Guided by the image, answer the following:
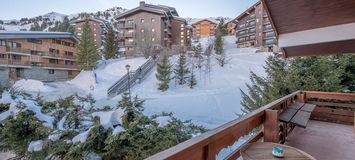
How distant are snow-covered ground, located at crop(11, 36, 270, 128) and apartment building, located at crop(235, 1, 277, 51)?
789 centimetres

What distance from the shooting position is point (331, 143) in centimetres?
382

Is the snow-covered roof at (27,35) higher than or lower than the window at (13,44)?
higher

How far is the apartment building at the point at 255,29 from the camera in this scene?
33.6 metres

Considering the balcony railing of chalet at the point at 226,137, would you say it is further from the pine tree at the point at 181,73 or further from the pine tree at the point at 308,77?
the pine tree at the point at 181,73

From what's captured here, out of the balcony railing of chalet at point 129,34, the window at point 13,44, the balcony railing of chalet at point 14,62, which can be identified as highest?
the balcony railing of chalet at point 129,34

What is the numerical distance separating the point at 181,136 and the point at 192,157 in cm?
399

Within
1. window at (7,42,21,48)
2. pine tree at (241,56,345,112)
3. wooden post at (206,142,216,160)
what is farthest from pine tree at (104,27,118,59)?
wooden post at (206,142,216,160)

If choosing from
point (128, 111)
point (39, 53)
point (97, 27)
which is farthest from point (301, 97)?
point (97, 27)

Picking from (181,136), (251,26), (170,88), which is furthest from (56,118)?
(251,26)

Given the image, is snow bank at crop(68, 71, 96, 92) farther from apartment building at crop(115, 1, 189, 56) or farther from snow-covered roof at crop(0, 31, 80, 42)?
apartment building at crop(115, 1, 189, 56)

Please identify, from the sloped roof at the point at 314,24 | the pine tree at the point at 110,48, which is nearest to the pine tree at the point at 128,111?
the sloped roof at the point at 314,24

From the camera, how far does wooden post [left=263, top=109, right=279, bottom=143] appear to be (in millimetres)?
2570

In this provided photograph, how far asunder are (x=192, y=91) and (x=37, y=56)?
1937 cm

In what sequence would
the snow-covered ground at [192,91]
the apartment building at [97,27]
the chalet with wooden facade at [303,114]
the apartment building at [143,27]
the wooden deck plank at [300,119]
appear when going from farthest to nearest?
the apartment building at [97,27]
the apartment building at [143,27]
the snow-covered ground at [192,91]
the wooden deck plank at [300,119]
the chalet with wooden facade at [303,114]
